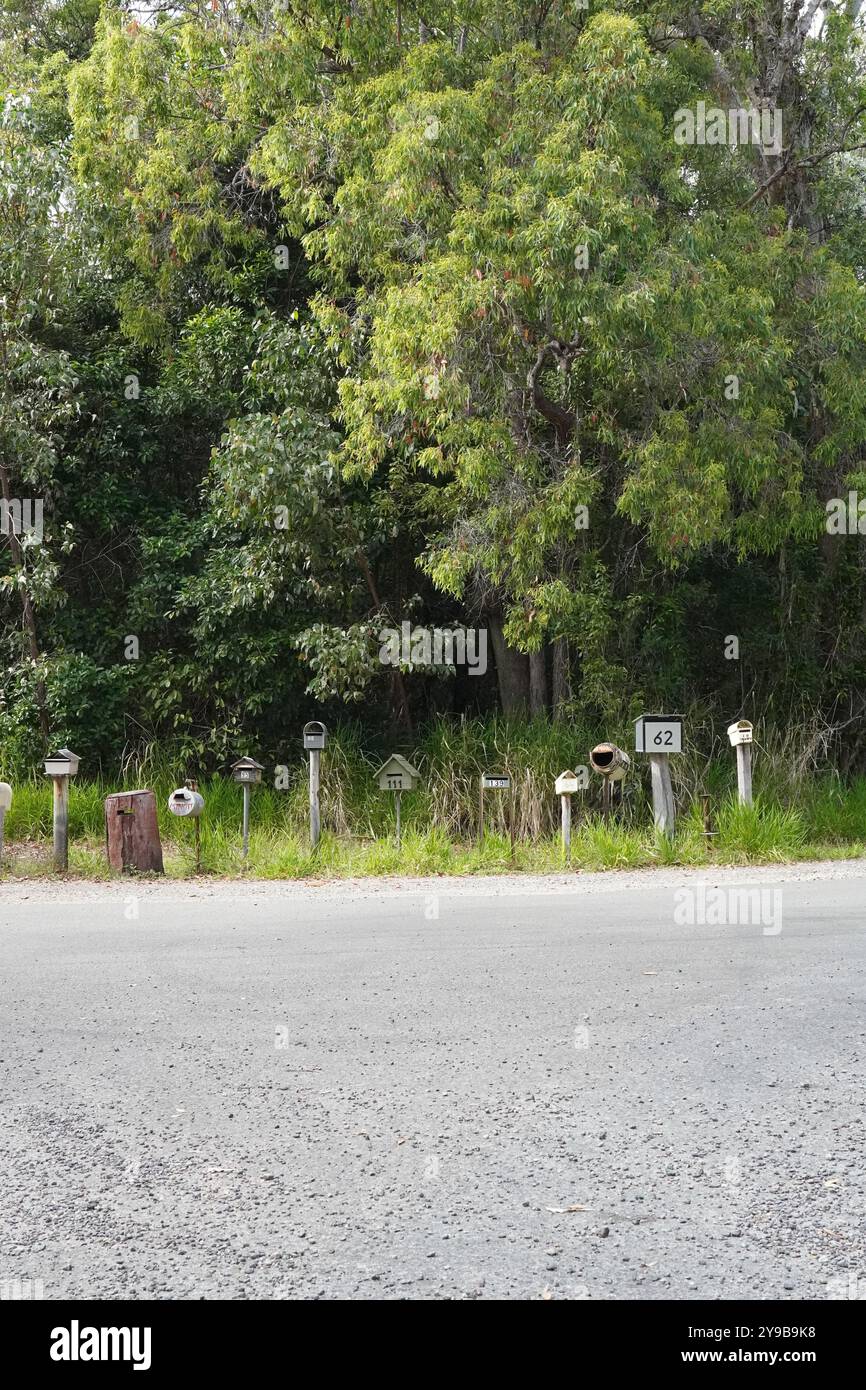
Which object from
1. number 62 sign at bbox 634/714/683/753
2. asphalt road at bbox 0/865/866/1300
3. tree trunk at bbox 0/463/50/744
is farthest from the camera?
tree trunk at bbox 0/463/50/744

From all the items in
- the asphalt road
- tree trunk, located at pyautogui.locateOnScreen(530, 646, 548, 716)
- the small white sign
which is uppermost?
tree trunk, located at pyautogui.locateOnScreen(530, 646, 548, 716)

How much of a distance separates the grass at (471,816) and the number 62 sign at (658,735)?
86cm

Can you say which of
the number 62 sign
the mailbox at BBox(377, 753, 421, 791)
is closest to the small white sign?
the number 62 sign

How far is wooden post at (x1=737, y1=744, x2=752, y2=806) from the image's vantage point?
13914 millimetres

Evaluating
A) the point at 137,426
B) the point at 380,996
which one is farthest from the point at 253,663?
the point at 380,996

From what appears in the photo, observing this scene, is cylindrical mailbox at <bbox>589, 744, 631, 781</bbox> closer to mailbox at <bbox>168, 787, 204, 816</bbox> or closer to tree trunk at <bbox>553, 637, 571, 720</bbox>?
tree trunk at <bbox>553, 637, 571, 720</bbox>

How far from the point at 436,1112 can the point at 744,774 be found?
30.7 feet

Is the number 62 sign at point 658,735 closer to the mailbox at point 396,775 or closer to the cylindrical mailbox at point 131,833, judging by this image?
the mailbox at point 396,775

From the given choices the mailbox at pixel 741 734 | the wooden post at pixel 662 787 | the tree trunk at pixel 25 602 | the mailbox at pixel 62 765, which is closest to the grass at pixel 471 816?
the wooden post at pixel 662 787

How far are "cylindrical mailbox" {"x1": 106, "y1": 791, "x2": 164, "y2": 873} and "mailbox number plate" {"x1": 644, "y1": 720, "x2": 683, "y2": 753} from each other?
5005 mm

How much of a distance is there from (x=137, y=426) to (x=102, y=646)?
3050 mm

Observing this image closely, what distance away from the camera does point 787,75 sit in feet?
57.8

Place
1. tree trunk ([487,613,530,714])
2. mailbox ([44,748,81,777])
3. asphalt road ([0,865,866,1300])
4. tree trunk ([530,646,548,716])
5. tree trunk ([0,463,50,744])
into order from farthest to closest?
tree trunk ([487,613,530,714]) → tree trunk ([530,646,548,716]) → tree trunk ([0,463,50,744]) → mailbox ([44,748,81,777]) → asphalt road ([0,865,866,1300])

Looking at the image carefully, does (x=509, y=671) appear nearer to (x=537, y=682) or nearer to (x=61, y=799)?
(x=537, y=682)
